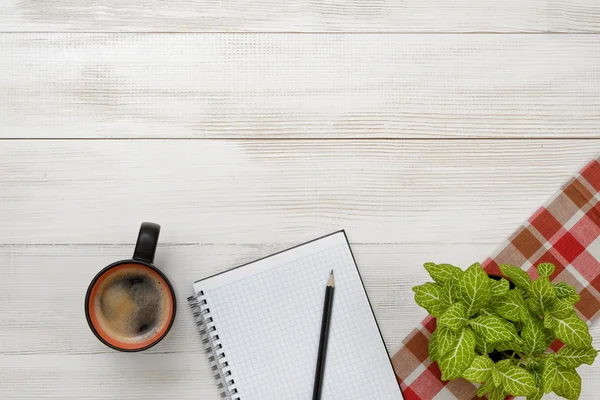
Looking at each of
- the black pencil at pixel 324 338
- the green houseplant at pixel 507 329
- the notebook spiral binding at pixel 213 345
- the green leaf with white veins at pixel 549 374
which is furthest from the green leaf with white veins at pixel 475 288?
the notebook spiral binding at pixel 213 345

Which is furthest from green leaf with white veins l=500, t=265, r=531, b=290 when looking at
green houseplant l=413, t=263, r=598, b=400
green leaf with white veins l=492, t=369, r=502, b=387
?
green leaf with white veins l=492, t=369, r=502, b=387

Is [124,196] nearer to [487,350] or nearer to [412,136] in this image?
[412,136]

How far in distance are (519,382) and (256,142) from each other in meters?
0.46

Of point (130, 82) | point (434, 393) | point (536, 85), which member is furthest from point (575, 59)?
point (130, 82)

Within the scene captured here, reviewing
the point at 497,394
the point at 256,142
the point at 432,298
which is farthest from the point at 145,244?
the point at 497,394

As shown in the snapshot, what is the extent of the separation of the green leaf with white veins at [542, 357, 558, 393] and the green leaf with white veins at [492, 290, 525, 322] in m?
0.06

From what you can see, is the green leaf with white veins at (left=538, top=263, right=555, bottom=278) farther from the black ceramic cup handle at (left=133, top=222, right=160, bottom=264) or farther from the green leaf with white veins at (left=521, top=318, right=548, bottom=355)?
the black ceramic cup handle at (left=133, top=222, right=160, bottom=264)

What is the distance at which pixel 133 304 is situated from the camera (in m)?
0.80

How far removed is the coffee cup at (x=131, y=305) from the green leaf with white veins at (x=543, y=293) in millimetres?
445

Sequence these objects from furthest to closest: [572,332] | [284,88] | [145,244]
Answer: [284,88]
[145,244]
[572,332]

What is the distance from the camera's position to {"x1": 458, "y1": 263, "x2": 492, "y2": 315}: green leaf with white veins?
654 mm

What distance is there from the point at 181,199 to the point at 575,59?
0.61m

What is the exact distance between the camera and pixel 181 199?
0.85 m

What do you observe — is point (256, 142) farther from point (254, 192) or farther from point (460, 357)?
point (460, 357)
